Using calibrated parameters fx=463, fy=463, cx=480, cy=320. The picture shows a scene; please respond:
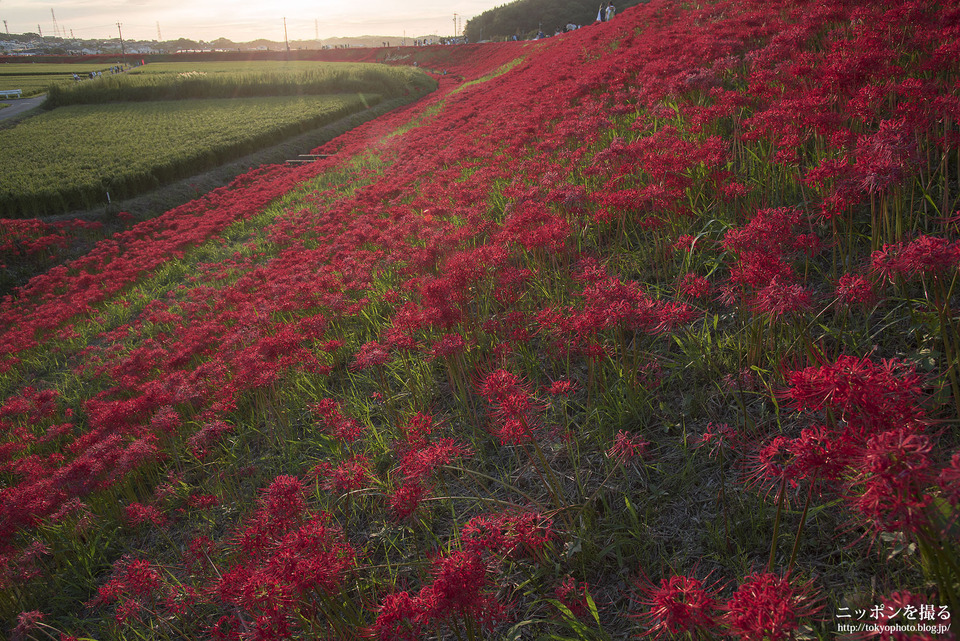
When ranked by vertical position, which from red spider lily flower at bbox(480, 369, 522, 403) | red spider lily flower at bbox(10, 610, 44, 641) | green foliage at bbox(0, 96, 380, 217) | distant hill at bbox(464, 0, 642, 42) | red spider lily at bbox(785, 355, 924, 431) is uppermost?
distant hill at bbox(464, 0, 642, 42)

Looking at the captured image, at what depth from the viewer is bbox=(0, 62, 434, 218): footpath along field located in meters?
16.9

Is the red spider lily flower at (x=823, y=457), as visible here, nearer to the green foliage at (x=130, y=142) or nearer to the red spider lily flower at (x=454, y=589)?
the red spider lily flower at (x=454, y=589)

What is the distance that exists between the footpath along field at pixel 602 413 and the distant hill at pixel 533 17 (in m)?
75.2

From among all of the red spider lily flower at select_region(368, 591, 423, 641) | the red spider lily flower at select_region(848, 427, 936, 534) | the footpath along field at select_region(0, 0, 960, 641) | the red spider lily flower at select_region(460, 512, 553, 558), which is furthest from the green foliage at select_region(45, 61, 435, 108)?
the red spider lily flower at select_region(848, 427, 936, 534)

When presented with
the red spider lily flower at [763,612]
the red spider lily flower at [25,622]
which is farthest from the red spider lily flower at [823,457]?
the red spider lily flower at [25,622]

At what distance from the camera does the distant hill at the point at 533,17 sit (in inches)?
2844

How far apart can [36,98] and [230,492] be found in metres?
53.9

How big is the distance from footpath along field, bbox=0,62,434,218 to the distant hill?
41.5 metres

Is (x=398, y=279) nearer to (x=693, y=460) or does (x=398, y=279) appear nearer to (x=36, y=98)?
(x=693, y=460)

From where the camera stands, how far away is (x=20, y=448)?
17.7 ft

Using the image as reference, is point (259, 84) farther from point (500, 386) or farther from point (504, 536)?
point (504, 536)

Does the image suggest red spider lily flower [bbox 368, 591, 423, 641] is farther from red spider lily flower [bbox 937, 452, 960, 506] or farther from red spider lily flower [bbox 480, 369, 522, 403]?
red spider lily flower [bbox 937, 452, 960, 506]

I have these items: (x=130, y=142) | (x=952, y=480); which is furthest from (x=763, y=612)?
(x=130, y=142)

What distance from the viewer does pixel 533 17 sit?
76.2 metres
